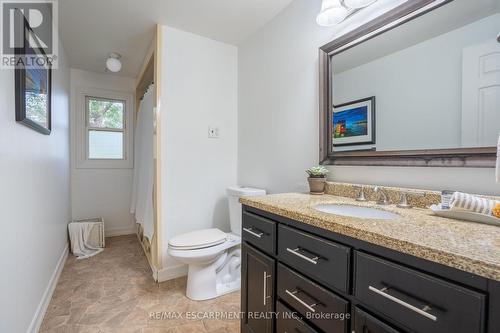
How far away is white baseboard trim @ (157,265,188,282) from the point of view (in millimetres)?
2066

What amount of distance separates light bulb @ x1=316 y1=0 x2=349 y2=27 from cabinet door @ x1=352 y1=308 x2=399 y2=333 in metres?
1.39

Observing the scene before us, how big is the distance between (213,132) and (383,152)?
61.1 inches

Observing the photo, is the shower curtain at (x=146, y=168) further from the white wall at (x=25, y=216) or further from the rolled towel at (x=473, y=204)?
the rolled towel at (x=473, y=204)

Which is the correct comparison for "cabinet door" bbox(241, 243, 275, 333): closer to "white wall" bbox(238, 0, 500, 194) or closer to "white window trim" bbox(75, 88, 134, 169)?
"white wall" bbox(238, 0, 500, 194)

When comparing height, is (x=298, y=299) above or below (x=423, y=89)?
below

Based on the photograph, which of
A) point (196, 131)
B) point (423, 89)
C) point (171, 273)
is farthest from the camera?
point (196, 131)

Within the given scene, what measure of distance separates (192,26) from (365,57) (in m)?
1.51

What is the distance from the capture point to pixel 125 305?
172 centimetres

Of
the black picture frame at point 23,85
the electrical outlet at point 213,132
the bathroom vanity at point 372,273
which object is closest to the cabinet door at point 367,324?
the bathroom vanity at point 372,273

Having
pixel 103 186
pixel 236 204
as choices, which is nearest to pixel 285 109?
pixel 236 204

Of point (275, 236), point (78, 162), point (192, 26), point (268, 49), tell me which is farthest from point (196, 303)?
point (78, 162)

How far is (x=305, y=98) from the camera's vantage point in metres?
1.65

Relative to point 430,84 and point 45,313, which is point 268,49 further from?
point 45,313

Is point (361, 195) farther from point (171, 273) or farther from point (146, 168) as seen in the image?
point (146, 168)
